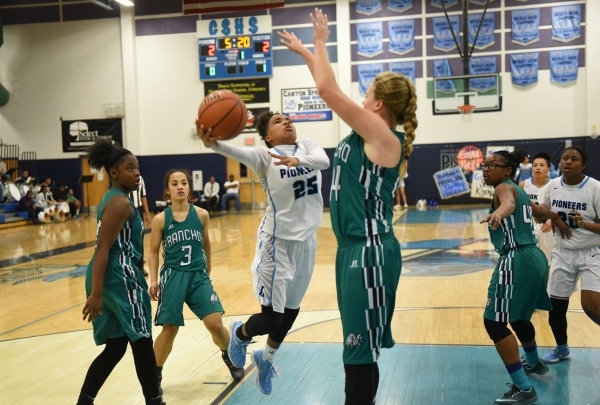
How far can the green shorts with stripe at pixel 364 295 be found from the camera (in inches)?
106

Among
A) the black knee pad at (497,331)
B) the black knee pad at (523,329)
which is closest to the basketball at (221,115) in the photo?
the black knee pad at (497,331)

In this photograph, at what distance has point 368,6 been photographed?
21484 millimetres

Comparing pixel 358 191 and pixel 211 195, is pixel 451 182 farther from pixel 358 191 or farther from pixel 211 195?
pixel 358 191

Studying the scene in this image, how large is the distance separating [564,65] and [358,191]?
781 inches

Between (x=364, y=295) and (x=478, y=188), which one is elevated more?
(x=364, y=295)

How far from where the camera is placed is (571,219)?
468cm

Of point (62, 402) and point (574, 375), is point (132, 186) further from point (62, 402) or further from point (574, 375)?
point (574, 375)

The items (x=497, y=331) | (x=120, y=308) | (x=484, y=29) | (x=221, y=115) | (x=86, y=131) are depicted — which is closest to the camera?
(x=221, y=115)

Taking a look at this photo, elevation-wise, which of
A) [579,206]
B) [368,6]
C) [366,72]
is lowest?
[579,206]

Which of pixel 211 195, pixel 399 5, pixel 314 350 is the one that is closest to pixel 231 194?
pixel 211 195

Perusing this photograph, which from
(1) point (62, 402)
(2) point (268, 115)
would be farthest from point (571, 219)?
(1) point (62, 402)

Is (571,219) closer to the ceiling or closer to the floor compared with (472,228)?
closer to the ceiling

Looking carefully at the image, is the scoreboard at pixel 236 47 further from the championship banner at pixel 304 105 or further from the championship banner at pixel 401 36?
the championship banner at pixel 401 36

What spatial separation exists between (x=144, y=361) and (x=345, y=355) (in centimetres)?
121
